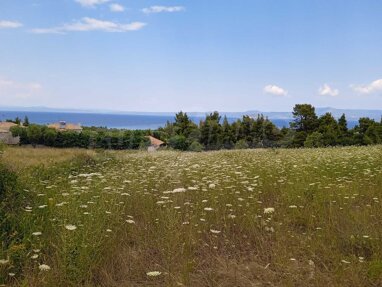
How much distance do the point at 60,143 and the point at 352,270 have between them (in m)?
48.3

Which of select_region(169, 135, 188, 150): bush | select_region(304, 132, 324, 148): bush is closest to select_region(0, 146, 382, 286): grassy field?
select_region(304, 132, 324, 148): bush

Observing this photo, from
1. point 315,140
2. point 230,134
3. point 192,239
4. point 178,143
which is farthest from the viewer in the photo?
point 230,134

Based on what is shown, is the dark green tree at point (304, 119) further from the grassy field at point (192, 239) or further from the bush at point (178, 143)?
the grassy field at point (192, 239)

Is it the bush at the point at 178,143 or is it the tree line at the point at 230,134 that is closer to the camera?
the tree line at the point at 230,134

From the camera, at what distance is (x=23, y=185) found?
17.2ft

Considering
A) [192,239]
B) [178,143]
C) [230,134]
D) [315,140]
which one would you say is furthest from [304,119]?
[192,239]

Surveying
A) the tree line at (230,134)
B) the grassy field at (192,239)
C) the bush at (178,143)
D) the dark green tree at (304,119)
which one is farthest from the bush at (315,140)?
the grassy field at (192,239)

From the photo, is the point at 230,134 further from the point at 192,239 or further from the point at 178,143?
the point at 192,239

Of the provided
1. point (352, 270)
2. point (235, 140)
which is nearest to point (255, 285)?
point (352, 270)

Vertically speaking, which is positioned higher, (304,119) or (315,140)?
(304,119)

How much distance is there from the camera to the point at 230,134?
45344 mm

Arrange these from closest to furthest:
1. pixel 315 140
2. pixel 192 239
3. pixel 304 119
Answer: pixel 192 239 → pixel 315 140 → pixel 304 119

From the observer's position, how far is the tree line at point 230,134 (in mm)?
35750

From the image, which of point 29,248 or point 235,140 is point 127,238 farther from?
point 235,140
